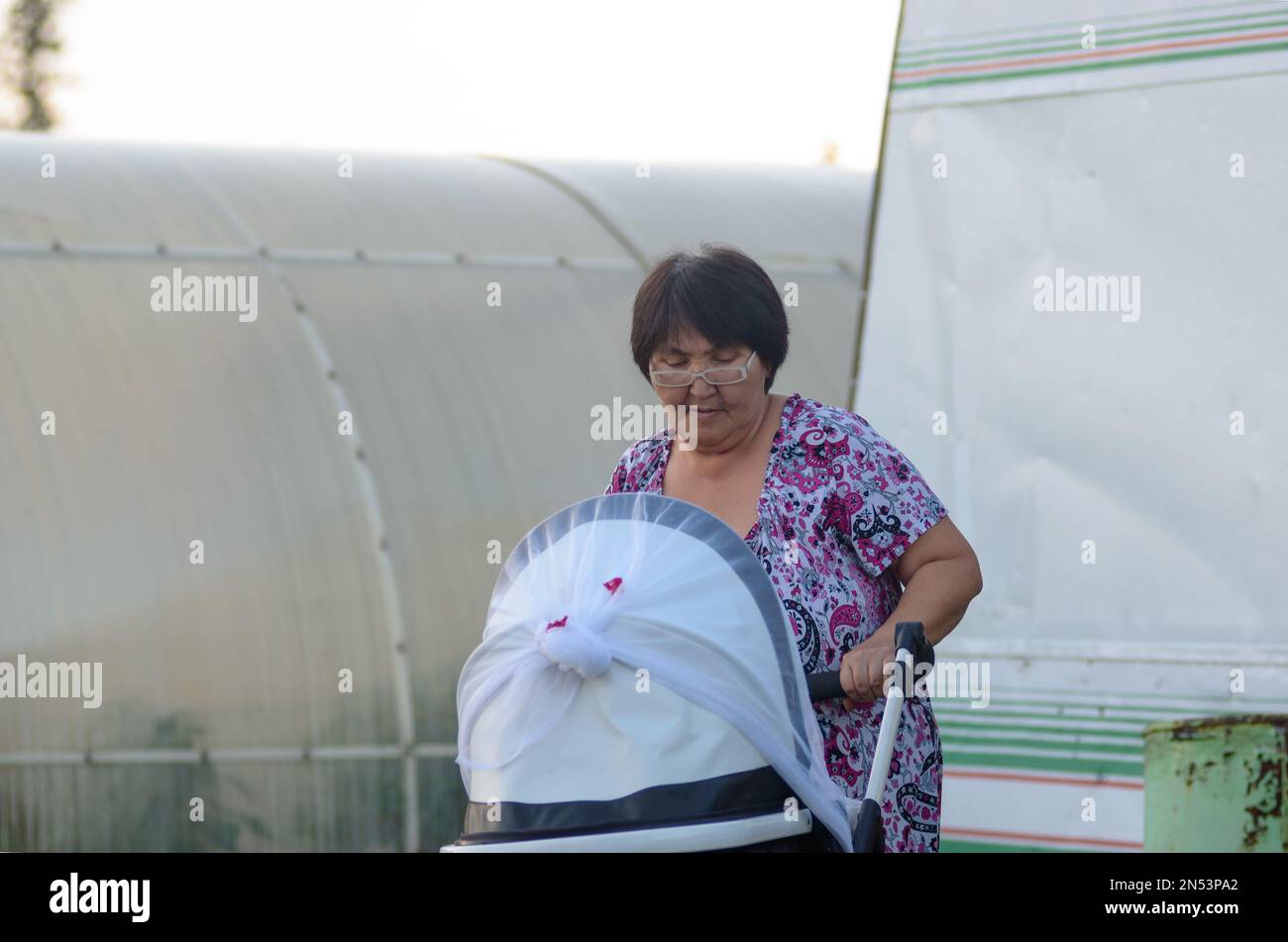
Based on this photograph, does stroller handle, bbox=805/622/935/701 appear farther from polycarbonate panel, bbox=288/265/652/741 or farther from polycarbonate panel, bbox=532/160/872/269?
polycarbonate panel, bbox=532/160/872/269

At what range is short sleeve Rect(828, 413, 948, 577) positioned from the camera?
3.33 m

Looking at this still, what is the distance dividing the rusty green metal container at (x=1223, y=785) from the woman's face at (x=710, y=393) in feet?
4.06

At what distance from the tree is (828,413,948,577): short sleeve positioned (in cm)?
2992

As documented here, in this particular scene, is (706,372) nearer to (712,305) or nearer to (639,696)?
(712,305)

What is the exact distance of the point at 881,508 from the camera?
11.0 ft

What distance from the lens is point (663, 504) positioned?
312 centimetres

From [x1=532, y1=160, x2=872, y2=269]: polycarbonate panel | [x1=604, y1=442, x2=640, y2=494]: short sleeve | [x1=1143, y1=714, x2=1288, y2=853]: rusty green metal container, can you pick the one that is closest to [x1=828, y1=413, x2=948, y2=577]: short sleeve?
[x1=604, y1=442, x2=640, y2=494]: short sleeve

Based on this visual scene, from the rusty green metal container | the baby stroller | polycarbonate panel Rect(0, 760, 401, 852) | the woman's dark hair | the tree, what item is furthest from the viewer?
the tree

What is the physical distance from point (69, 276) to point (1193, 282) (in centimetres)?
564

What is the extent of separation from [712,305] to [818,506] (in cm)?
47

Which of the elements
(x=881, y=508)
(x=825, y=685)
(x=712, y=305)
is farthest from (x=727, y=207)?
(x=825, y=685)

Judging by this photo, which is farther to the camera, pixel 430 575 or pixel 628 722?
pixel 430 575
